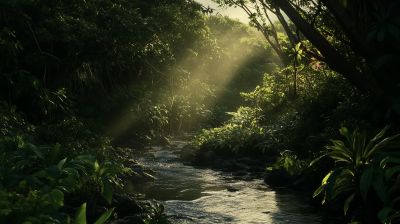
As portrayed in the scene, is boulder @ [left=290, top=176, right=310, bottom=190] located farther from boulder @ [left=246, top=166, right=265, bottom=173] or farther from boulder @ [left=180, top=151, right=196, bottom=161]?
boulder @ [left=180, top=151, right=196, bottom=161]

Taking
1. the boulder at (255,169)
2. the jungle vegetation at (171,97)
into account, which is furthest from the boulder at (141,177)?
the boulder at (255,169)

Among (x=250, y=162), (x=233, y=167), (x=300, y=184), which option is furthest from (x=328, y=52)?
(x=250, y=162)

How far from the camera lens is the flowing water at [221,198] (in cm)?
592

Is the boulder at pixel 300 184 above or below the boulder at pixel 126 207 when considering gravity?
above

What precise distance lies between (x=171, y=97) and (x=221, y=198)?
11988 mm

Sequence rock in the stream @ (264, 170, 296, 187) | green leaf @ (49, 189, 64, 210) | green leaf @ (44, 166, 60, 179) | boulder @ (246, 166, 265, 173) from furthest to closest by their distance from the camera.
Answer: boulder @ (246, 166, 265, 173) → rock in the stream @ (264, 170, 296, 187) → green leaf @ (44, 166, 60, 179) → green leaf @ (49, 189, 64, 210)

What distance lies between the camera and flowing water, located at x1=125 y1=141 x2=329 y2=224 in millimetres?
5917

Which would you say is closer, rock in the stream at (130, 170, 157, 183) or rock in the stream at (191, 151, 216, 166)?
rock in the stream at (130, 170, 157, 183)

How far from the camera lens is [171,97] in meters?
18.9

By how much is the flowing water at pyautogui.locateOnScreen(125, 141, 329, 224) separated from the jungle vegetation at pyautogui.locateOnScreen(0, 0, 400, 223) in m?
0.69

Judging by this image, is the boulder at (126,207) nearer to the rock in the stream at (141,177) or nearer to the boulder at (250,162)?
the rock in the stream at (141,177)

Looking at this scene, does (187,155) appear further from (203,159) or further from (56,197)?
(56,197)

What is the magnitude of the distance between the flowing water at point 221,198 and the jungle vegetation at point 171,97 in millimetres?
690

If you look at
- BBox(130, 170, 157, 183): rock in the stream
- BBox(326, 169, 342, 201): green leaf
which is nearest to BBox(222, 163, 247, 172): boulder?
BBox(130, 170, 157, 183): rock in the stream
